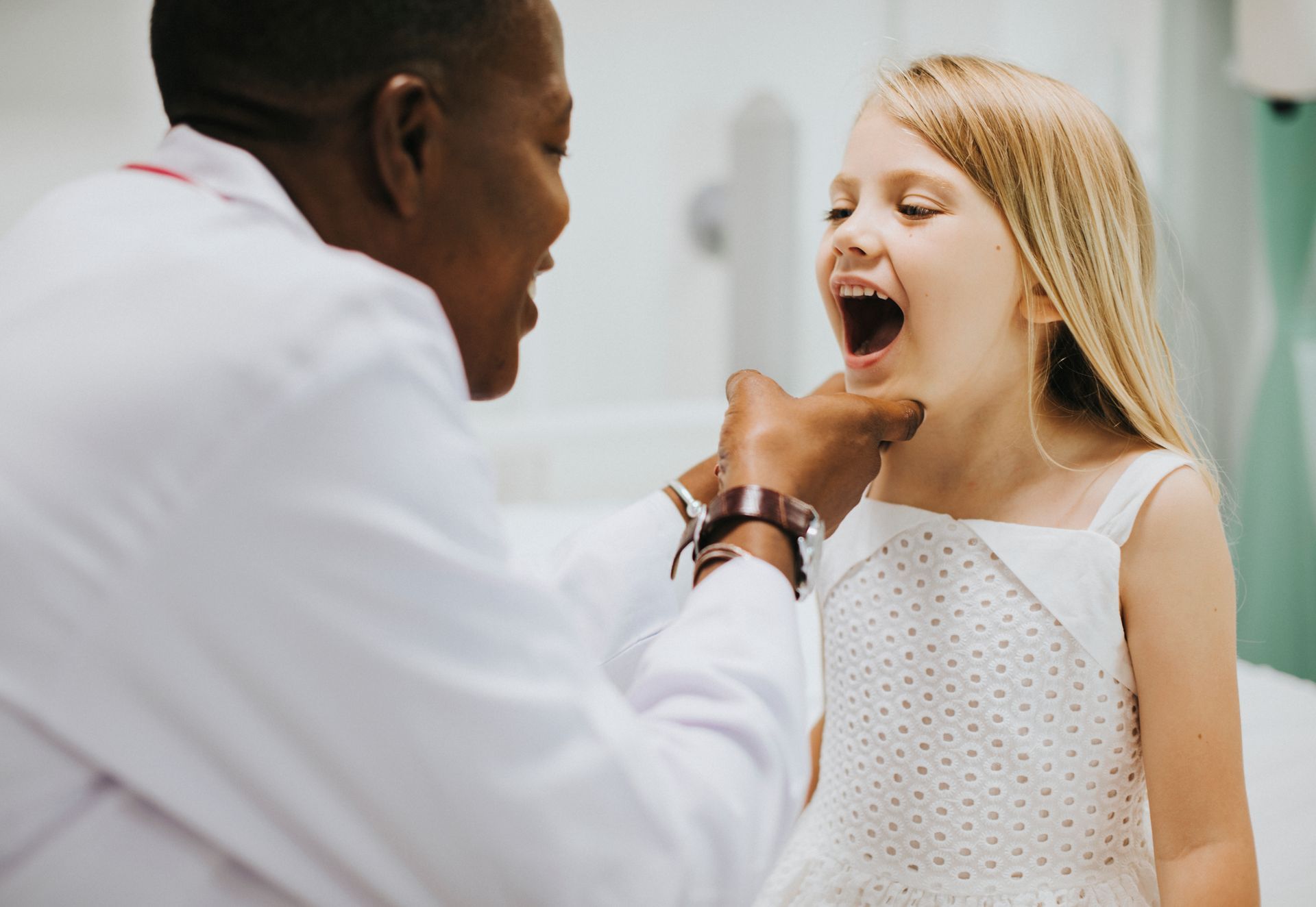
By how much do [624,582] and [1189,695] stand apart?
20.0 inches

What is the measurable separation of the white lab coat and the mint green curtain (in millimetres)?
2353

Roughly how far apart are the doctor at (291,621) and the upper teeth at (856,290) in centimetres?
46

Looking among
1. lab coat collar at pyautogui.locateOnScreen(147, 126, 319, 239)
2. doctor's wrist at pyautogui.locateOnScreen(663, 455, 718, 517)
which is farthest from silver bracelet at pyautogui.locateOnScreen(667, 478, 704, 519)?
lab coat collar at pyautogui.locateOnScreen(147, 126, 319, 239)

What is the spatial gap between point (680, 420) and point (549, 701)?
2681 millimetres

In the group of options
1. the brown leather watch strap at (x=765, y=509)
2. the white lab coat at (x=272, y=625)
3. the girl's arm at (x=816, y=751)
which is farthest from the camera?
the girl's arm at (x=816, y=751)

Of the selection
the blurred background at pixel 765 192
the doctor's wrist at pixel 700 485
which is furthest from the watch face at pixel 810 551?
the blurred background at pixel 765 192

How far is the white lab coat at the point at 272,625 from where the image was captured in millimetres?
538

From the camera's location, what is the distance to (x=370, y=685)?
55 centimetres

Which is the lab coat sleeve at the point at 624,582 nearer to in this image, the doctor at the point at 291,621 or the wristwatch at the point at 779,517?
the wristwatch at the point at 779,517

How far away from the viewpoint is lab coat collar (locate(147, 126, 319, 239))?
2.16ft

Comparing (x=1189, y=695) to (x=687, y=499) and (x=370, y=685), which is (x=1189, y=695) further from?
(x=370, y=685)

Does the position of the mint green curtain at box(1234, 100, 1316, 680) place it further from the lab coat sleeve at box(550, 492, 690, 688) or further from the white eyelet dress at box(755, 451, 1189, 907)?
the lab coat sleeve at box(550, 492, 690, 688)

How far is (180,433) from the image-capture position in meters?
0.54

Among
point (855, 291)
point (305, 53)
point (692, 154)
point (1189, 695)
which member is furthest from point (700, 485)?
point (692, 154)
